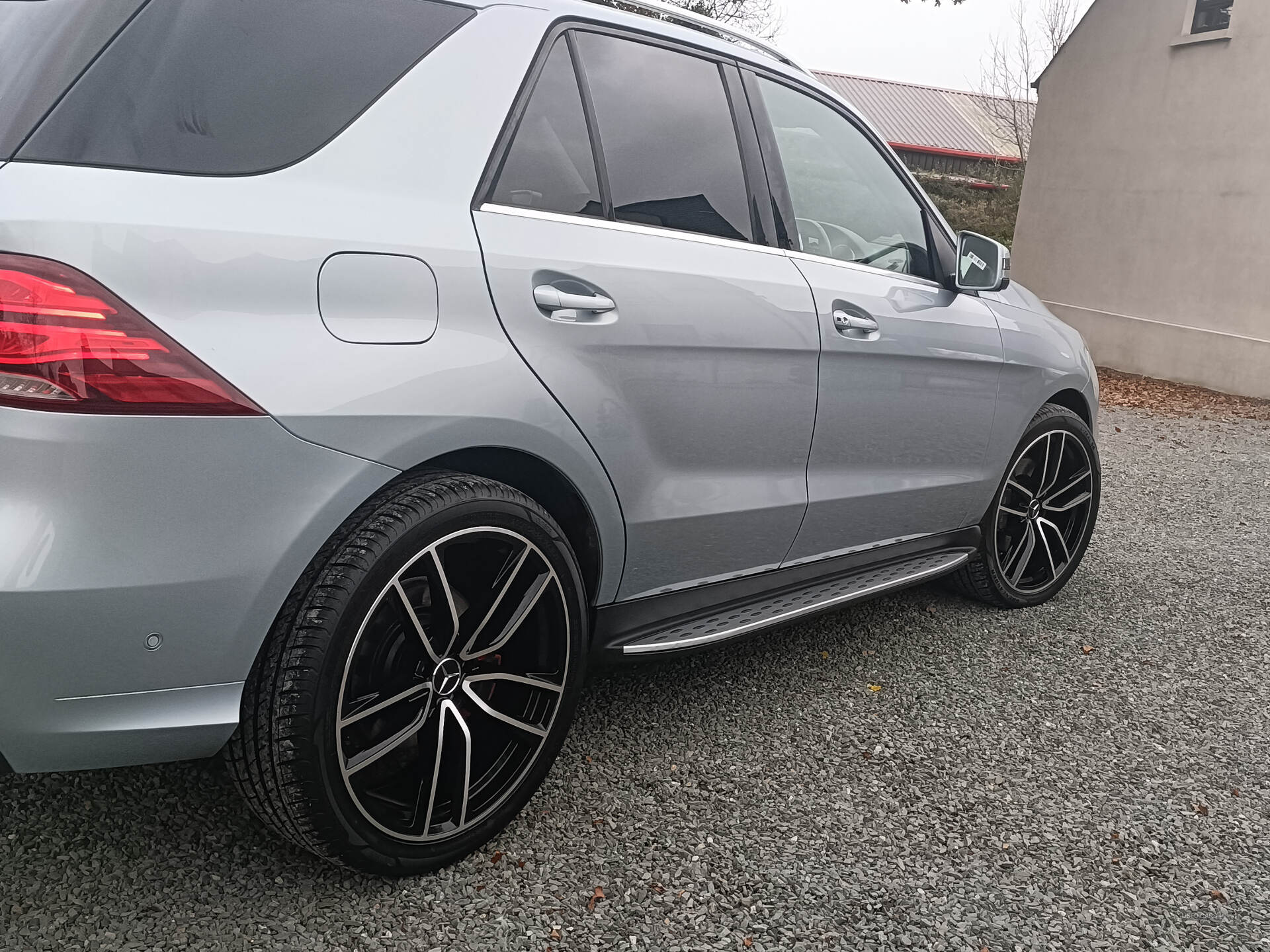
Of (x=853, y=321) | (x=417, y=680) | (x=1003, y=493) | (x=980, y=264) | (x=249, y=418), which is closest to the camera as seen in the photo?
(x=249, y=418)

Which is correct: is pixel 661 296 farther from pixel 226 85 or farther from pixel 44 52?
pixel 44 52

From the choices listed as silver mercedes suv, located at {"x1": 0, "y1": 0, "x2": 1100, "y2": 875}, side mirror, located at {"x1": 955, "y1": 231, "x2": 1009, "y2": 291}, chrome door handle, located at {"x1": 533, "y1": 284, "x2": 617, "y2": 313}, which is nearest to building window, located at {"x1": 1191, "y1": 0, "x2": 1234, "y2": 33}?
side mirror, located at {"x1": 955, "y1": 231, "x2": 1009, "y2": 291}

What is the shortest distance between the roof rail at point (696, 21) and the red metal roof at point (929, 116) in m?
39.3

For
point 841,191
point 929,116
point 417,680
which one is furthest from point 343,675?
point 929,116

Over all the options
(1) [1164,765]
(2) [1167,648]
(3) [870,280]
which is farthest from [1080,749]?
(3) [870,280]

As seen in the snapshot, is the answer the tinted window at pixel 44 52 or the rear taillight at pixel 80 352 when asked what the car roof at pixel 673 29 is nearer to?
the tinted window at pixel 44 52

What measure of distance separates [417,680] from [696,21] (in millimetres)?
1933

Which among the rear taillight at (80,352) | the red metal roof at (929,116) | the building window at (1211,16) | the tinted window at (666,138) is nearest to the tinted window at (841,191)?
the tinted window at (666,138)

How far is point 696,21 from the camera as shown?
2891mm

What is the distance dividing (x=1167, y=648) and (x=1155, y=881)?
1.67m

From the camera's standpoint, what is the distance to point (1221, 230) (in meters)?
11.4

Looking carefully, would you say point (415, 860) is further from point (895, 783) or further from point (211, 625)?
point (895, 783)

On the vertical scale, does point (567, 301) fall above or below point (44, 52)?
below

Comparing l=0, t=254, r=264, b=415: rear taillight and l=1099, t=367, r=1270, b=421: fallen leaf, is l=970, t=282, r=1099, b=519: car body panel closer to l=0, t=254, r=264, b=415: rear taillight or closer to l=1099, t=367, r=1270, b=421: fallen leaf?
l=0, t=254, r=264, b=415: rear taillight
